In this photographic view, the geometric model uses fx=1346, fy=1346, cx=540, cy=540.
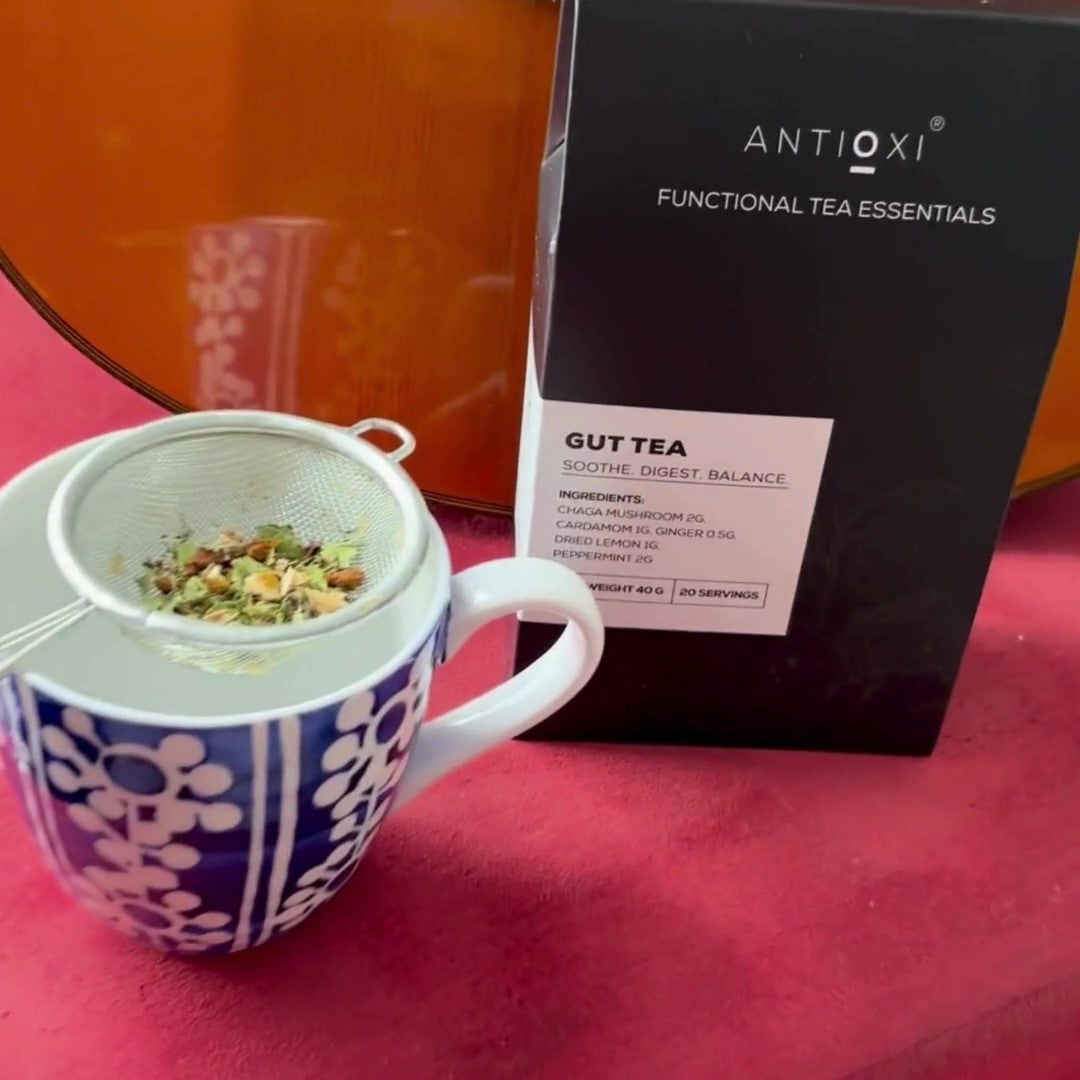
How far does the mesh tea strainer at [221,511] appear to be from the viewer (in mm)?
289

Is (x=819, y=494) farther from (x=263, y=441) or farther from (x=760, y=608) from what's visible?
(x=263, y=441)

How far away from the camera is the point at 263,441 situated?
1.18 feet

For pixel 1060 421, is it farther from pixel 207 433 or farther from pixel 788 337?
pixel 207 433

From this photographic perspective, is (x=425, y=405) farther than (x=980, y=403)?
Yes

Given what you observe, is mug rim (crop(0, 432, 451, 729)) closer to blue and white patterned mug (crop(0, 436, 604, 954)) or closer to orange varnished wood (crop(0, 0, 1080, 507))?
blue and white patterned mug (crop(0, 436, 604, 954))

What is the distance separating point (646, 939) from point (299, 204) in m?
0.26

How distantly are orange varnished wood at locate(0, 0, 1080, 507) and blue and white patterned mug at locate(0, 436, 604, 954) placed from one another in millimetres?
135

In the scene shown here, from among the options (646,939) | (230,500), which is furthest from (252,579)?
(646,939)

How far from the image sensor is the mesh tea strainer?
29 cm

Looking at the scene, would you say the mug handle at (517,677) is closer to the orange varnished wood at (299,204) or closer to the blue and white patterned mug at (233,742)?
the blue and white patterned mug at (233,742)

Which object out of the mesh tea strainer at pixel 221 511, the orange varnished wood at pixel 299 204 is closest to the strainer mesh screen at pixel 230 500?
the mesh tea strainer at pixel 221 511

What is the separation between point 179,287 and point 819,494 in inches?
9.2

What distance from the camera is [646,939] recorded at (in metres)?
0.37

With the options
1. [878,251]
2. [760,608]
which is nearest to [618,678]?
[760,608]
